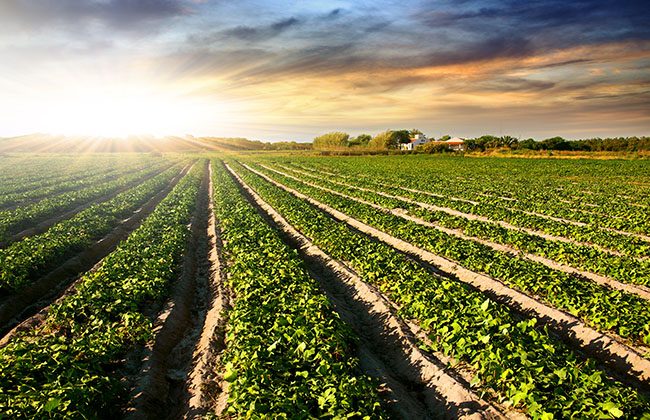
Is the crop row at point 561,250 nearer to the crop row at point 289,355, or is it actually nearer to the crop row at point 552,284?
the crop row at point 552,284

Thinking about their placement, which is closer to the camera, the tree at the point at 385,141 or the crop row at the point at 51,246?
the crop row at the point at 51,246

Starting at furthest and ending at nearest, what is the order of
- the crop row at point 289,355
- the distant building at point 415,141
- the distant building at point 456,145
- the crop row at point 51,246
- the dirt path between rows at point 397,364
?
the distant building at point 415,141 < the distant building at point 456,145 < the crop row at point 51,246 < the dirt path between rows at point 397,364 < the crop row at point 289,355

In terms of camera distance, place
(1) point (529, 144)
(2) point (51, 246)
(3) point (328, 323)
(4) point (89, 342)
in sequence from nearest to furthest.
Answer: (4) point (89, 342) < (3) point (328, 323) < (2) point (51, 246) < (1) point (529, 144)

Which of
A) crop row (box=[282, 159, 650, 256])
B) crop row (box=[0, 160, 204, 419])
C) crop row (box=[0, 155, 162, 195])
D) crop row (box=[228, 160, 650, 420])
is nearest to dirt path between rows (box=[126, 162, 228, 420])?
crop row (box=[0, 160, 204, 419])

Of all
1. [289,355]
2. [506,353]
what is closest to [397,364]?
[506,353]

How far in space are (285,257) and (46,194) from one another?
2865cm

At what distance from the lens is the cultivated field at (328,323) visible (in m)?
4.50

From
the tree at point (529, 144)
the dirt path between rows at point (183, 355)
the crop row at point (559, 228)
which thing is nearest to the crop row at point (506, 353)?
the dirt path between rows at point (183, 355)

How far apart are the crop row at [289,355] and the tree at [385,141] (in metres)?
115

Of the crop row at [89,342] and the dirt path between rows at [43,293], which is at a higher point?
the crop row at [89,342]

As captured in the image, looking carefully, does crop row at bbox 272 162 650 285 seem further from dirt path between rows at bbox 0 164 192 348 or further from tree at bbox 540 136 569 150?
tree at bbox 540 136 569 150

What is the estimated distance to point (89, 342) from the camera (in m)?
5.83

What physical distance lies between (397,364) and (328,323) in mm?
1688

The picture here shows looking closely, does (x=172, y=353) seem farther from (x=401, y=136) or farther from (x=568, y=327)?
(x=401, y=136)
